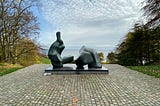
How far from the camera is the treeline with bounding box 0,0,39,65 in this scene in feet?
48.1

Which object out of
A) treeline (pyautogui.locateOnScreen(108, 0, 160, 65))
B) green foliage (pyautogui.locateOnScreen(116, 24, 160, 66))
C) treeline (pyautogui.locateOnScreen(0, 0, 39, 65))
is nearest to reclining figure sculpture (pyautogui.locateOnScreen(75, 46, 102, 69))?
treeline (pyautogui.locateOnScreen(108, 0, 160, 65))

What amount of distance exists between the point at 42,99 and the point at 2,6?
1147 cm

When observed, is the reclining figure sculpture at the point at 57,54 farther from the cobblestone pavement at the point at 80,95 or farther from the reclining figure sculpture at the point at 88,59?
the cobblestone pavement at the point at 80,95

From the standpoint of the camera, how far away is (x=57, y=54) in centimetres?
923

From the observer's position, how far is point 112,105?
13.9 ft

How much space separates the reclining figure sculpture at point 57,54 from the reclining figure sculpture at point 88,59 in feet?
1.71

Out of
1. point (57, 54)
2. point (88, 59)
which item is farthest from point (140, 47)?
point (57, 54)

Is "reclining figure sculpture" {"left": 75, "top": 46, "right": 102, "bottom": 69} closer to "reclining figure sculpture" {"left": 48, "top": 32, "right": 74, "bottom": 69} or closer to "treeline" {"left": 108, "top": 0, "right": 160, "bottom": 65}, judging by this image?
"reclining figure sculpture" {"left": 48, "top": 32, "right": 74, "bottom": 69}

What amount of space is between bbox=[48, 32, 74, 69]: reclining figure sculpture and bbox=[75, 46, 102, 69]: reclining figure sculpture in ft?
1.71

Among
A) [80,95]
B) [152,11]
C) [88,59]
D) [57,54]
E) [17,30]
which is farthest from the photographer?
[17,30]

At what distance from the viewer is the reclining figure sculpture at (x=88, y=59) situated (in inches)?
367

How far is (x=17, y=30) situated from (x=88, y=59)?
7676mm

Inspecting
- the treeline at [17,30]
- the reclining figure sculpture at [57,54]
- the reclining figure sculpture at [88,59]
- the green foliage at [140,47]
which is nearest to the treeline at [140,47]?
the green foliage at [140,47]

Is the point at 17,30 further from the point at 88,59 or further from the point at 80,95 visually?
the point at 80,95
